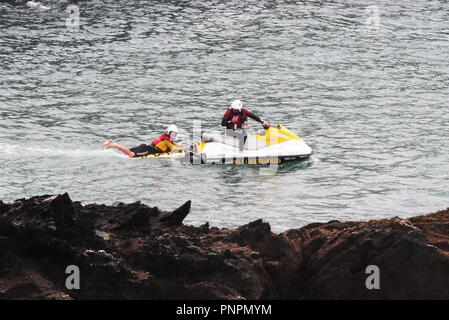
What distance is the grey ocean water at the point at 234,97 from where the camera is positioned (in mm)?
23984

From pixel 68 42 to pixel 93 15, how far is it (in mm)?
4937

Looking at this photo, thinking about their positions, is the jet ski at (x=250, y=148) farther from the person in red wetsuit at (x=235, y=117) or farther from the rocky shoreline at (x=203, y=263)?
the rocky shoreline at (x=203, y=263)

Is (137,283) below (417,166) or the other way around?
the other way around

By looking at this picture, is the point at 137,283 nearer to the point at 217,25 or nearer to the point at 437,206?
the point at 437,206

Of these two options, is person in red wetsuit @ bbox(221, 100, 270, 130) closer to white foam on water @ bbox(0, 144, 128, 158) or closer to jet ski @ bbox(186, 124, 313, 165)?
jet ski @ bbox(186, 124, 313, 165)

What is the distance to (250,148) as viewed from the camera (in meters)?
26.9

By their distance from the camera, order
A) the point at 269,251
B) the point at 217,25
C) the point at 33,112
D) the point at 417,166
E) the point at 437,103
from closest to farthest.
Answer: the point at 269,251 → the point at 417,166 → the point at 33,112 → the point at 437,103 → the point at 217,25

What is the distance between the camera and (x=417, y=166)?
88.0 ft

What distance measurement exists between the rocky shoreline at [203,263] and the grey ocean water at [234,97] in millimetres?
5889

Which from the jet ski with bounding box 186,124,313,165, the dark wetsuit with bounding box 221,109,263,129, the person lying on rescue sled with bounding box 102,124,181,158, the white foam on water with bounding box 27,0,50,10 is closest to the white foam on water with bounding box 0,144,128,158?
the person lying on rescue sled with bounding box 102,124,181,158

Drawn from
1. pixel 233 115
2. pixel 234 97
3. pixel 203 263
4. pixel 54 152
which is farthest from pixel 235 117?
pixel 203 263

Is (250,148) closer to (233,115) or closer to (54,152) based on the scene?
(233,115)

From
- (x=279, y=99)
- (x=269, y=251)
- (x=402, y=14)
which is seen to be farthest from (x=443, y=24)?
(x=269, y=251)

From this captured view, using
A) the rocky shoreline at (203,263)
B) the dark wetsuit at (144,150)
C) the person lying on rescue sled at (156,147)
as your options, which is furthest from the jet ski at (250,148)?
the rocky shoreline at (203,263)
